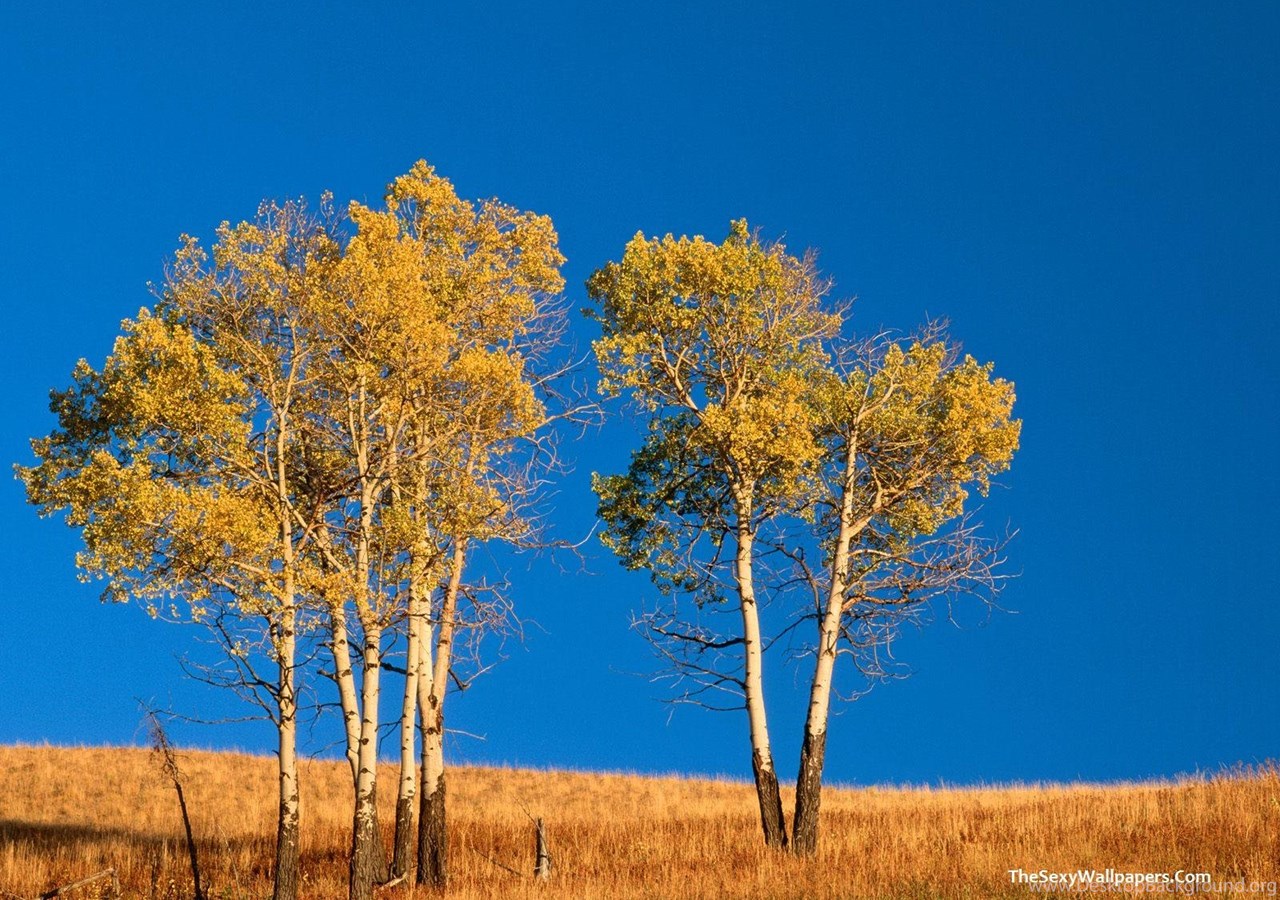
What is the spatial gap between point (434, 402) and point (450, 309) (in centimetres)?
233

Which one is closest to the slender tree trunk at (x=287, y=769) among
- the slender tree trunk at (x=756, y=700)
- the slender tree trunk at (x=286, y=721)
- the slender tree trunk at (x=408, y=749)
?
the slender tree trunk at (x=286, y=721)

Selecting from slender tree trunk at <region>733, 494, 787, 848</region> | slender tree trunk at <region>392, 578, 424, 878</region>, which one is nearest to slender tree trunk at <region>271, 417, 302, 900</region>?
slender tree trunk at <region>392, 578, 424, 878</region>

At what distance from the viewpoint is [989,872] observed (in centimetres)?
1848

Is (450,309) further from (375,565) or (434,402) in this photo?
(375,565)

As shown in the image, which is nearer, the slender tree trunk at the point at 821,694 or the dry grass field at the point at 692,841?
the dry grass field at the point at 692,841

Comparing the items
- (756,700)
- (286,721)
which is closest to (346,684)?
(286,721)

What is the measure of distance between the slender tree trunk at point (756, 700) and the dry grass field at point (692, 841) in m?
0.87

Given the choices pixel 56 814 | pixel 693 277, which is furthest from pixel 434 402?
pixel 56 814

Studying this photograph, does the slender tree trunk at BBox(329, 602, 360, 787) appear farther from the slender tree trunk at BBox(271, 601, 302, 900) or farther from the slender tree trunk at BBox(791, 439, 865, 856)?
the slender tree trunk at BBox(791, 439, 865, 856)

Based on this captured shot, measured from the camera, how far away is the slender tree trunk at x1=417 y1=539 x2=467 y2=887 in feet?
75.0

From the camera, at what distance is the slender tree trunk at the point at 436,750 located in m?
22.9

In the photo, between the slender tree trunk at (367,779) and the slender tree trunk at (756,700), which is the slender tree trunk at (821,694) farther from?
the slender tree trunk at (367,779)

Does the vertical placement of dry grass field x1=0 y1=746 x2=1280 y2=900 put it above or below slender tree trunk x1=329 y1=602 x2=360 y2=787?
below

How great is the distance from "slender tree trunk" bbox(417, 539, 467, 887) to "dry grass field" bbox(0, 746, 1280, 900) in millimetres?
640
